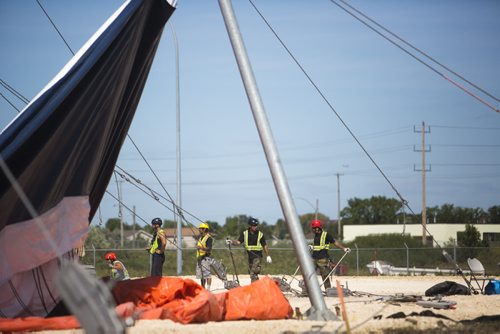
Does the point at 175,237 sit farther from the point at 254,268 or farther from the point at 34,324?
the point at 34,324

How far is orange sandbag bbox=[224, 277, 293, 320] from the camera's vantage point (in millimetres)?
11539

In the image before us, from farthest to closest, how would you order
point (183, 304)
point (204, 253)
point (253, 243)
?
point (204, 253) → point (253, 243) → point (183, 304)

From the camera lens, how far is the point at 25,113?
11.7 m

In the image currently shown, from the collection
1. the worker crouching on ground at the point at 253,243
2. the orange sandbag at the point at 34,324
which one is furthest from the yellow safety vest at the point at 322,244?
the orange sandbag at the point at 34,324

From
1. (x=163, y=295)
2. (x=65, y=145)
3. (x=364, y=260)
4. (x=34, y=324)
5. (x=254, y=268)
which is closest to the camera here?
(x=34, y=324)

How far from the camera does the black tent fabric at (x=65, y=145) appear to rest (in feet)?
38.5

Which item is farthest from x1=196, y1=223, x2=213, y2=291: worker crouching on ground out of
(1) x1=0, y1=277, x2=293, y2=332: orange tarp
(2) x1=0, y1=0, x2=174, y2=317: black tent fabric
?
(1) x1=0, y1=277, x2=293, y2=332: orange tarp

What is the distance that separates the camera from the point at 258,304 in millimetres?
11602

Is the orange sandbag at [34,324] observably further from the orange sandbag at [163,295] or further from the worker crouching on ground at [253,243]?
the worker crouching on ground at [253,243]

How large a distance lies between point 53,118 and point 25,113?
0.43 meters

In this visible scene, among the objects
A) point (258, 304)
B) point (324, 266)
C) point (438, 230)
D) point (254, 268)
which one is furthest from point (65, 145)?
point (438, 230)

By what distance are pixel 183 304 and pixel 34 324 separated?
2474mm

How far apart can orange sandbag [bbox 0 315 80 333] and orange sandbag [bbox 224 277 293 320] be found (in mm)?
2371

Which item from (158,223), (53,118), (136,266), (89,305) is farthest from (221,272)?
(136,266)
